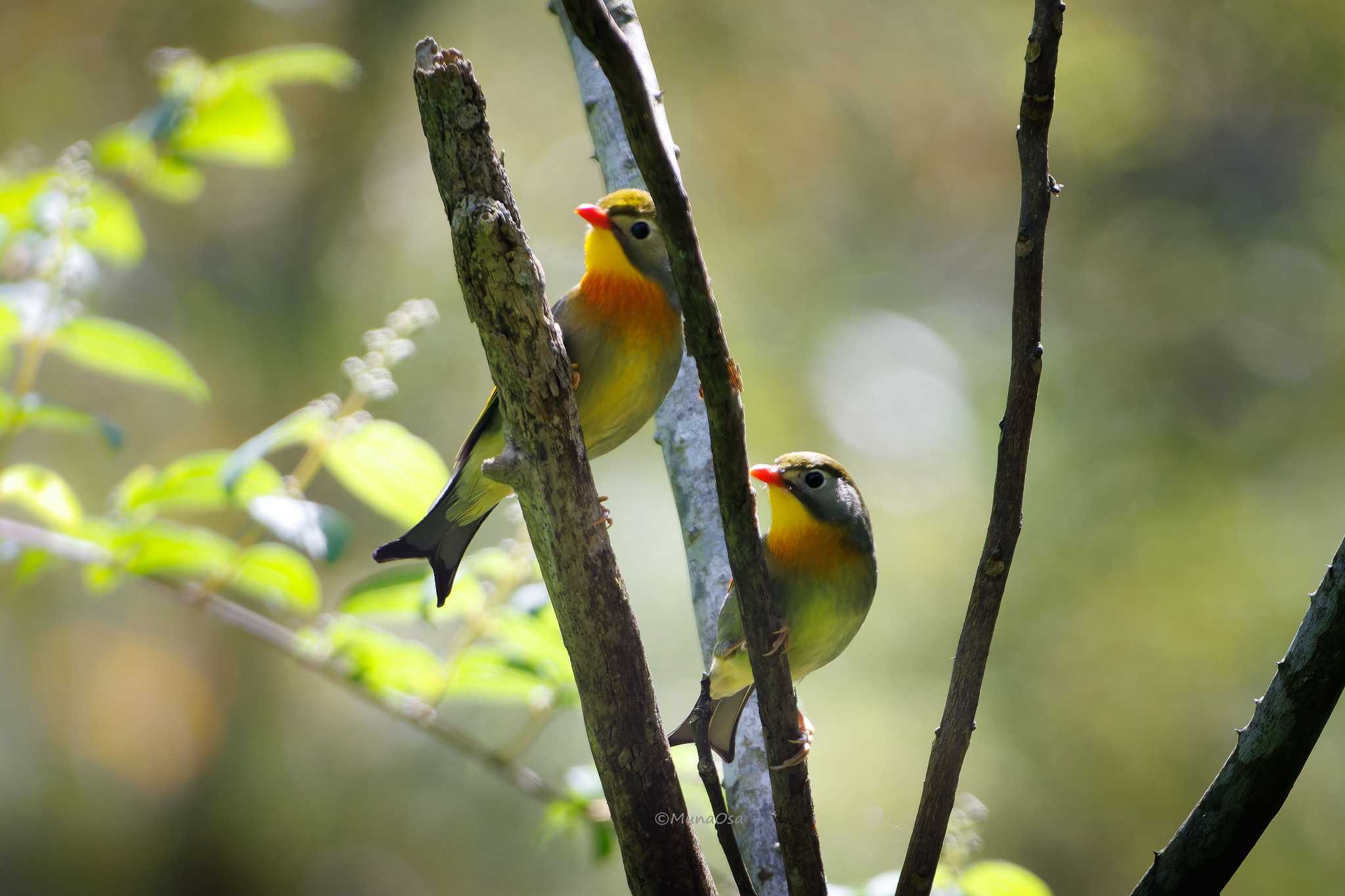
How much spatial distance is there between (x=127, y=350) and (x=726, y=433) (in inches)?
54.5

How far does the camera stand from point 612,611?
1665 mm

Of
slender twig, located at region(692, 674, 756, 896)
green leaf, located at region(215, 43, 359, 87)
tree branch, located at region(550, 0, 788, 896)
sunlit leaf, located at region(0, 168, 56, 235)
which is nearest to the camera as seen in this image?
slender twig, located at region(692, 674, 756, 896)

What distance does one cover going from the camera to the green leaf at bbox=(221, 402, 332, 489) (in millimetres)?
1979

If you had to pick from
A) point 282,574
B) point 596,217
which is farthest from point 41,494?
point 596,217

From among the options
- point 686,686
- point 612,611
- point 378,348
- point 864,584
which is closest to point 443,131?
point 612,611

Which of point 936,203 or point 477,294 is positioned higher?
point 936,203

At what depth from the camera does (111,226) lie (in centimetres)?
257

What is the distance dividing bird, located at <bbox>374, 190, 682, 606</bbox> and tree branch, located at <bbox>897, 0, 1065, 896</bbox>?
35.2 inches

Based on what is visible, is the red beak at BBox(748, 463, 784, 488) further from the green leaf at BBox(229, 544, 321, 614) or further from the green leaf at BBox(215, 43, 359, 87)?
the green leaf at BBox(215, 43, 359, 87)

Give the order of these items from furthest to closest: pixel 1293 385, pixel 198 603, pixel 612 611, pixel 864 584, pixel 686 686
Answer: pixel 1293 385
pixel 686 686
pixel 198 603
pixel 864 584
pixel 612 611

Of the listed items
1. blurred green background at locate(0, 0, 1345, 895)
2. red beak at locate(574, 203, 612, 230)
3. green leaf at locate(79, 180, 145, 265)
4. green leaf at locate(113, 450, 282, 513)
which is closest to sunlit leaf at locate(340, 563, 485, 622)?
green leaf at locate(113, 450, 282, 513)

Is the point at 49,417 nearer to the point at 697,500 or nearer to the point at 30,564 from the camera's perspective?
the point at 30,564

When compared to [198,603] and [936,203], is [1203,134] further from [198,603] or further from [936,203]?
[198,603]

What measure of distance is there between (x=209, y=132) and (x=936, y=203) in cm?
476
